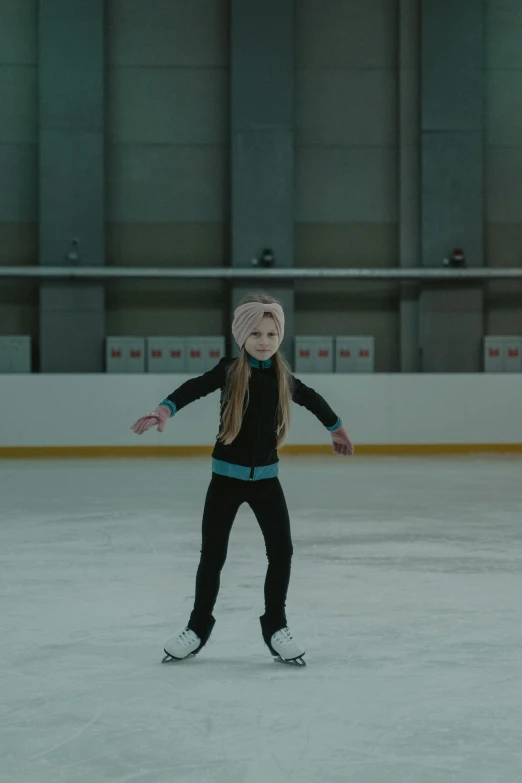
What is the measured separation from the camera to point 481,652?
4.25m

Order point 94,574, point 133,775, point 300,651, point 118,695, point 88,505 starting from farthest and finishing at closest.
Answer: point 88,505 < point 94,574 < point 300,651 < point 118,695 < point 133,775

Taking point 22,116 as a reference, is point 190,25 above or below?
above

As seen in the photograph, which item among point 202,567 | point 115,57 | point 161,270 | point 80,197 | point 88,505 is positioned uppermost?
point 115,57

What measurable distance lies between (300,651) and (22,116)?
51.5 feet

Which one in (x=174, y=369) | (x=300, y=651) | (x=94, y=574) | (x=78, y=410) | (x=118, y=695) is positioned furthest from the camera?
(x=174, y=369)

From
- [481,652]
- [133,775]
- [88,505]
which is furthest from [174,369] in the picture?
[133,775]

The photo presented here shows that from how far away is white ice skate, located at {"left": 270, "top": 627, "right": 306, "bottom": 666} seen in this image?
3971 millimetres

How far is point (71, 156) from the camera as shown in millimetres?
17469

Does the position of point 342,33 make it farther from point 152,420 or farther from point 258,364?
point 152,420

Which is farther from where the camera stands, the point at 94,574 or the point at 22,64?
the point at 22,64

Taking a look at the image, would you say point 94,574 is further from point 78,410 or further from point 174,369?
point 174,369

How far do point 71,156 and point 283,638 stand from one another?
14779mm

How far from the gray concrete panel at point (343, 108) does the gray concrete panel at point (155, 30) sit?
6.75 feet

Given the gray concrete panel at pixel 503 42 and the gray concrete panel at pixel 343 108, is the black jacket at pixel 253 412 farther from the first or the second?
the gray concrete panel at pixel 503 42
